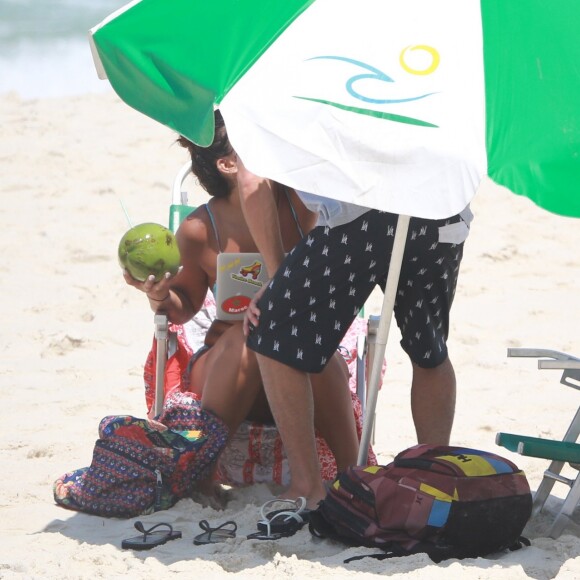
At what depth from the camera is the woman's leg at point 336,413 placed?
11.5 feet

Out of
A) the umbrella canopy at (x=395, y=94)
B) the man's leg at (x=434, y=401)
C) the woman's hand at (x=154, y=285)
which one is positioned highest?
the umbrella canopy at (x=395, y=94)

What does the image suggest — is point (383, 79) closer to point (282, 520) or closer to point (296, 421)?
point (296, 421)

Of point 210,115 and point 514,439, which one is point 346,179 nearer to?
point 210,115

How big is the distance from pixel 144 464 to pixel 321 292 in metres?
0.82

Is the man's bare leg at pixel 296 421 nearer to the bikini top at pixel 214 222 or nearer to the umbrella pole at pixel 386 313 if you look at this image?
the umbrella pole at pixel 386 313

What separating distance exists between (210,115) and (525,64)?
817mm

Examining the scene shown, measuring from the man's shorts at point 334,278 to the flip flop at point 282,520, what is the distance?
412 millimetres

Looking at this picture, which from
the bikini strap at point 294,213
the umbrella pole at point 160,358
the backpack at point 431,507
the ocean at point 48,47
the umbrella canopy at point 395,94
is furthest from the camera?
the ocean at point 48,47

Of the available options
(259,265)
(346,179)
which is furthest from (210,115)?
(259,265)

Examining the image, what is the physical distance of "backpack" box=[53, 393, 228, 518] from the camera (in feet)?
11.0

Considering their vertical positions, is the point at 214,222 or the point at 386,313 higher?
the point at 214,222

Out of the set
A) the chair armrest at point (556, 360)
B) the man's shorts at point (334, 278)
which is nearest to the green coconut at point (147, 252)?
the man's shorts at point (334, 278)

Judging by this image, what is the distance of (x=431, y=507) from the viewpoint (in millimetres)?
2814

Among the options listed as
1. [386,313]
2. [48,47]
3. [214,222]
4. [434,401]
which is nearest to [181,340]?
[214,222]
